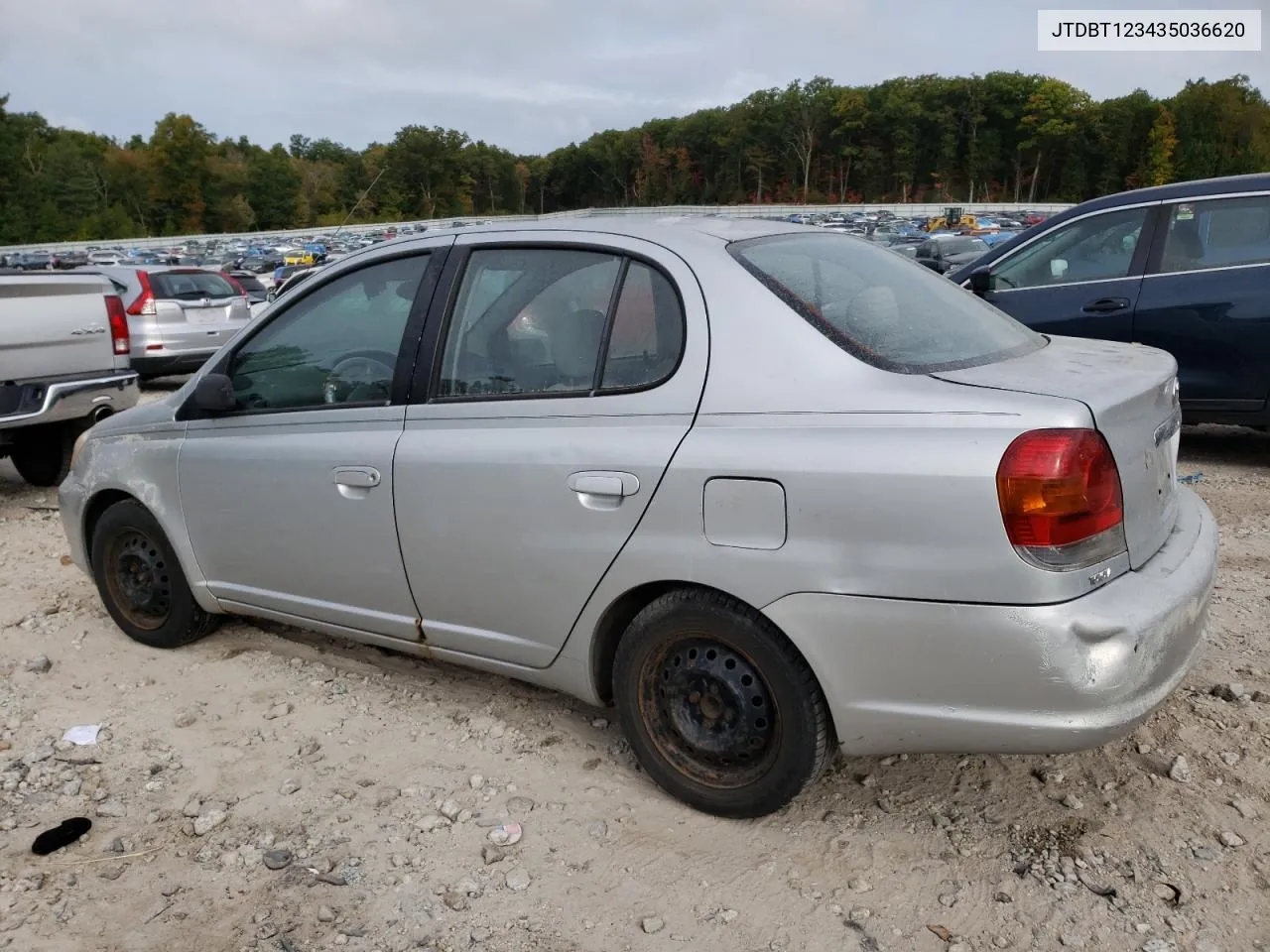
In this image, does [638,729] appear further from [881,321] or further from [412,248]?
[412,248]

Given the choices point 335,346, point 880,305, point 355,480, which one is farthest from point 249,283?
point 880,305

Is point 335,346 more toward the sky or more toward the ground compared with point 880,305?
more toward the ground

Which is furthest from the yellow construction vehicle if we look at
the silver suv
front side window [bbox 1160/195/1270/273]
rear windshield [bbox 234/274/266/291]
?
front side window [bbox 1160/195/1270/273]

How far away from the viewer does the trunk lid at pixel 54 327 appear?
6.60m

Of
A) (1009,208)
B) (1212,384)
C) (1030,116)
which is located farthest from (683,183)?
(1212,384)

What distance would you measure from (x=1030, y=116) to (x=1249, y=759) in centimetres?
11098

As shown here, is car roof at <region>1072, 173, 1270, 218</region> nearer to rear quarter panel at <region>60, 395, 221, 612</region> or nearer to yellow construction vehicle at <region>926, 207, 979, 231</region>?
rear quarter panel at <region>60, 395, 221, 612</region>

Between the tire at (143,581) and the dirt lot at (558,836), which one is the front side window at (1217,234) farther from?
the tire at (143,581)

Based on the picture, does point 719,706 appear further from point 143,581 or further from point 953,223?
point 953,223

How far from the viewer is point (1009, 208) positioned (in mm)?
66062

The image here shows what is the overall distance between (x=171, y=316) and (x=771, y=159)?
111887 mm

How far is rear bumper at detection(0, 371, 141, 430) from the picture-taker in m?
6.67

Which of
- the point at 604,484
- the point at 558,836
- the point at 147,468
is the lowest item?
the point at 558,836

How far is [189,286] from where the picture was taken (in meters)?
13.4
